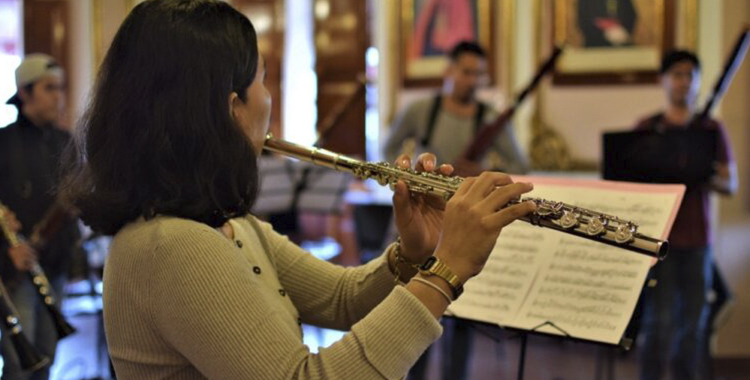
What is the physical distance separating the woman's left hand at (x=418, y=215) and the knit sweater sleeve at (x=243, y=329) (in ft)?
1.01

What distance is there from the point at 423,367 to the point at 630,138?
122cm

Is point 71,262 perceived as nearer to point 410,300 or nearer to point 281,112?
point 410,300

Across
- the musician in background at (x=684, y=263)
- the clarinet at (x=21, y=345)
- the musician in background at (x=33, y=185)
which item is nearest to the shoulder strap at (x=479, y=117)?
the musician in background at (x=684, y=263)

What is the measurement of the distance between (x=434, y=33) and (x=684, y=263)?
8.21ft

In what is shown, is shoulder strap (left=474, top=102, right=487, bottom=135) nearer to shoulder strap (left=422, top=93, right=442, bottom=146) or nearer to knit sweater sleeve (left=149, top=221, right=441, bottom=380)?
shoulder strap (left=422, top=93, right=442, bottom=146)

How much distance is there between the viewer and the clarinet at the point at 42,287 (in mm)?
2662

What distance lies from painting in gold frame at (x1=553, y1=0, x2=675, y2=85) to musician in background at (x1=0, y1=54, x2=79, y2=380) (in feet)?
8.64

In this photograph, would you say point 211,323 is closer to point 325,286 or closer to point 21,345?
point 325,286

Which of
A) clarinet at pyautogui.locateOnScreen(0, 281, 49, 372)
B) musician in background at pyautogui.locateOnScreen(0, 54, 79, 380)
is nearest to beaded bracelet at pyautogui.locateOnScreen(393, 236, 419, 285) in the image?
clarinet at pyautogui.locateOnScreen(0, 281, 49, 372)

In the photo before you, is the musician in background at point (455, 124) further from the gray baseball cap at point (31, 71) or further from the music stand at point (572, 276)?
the music stand at point (572, 276)

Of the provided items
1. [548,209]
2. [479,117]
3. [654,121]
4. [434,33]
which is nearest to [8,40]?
[434,33]

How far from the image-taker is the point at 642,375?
355 centimetres

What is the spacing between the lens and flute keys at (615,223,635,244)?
1360mm

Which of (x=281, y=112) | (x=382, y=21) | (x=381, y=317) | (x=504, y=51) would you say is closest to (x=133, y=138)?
(x=381, y=317)
